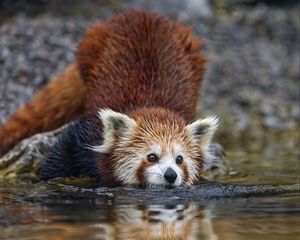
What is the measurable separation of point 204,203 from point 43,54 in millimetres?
8005

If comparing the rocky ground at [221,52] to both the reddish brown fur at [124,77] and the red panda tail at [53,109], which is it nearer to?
the red panda tail at [53,109]

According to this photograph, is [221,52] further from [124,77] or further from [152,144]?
[152,144]

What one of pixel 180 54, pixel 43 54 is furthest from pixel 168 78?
pixel 43 54

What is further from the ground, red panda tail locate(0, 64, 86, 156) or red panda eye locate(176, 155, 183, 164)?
red panda tail locate(0, 64, 86, 156)

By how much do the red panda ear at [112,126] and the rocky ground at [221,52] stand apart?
382 cm

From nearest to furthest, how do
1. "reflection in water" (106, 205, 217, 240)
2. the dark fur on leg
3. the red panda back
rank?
1. "reflection in water" (106, 205, 217, 240)
2. the dark fur on leg
3. the red panda back

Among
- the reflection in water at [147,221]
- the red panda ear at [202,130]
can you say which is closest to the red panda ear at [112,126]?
the red panda ear at [202,130]

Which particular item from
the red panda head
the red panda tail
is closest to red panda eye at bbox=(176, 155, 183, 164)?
the red panda head

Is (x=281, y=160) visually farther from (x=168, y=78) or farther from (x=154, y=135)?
(x=154, y=135)

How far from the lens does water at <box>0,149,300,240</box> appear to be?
7062 mm

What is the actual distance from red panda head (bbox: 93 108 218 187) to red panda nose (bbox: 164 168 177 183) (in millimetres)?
102

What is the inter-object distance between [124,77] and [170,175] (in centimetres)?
224

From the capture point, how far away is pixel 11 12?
18.0m

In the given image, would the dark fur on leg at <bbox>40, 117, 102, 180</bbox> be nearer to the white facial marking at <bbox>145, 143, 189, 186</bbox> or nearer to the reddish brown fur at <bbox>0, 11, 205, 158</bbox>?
the reddish brown fur at <bbox>0, 11, 205, 158</bbox>
